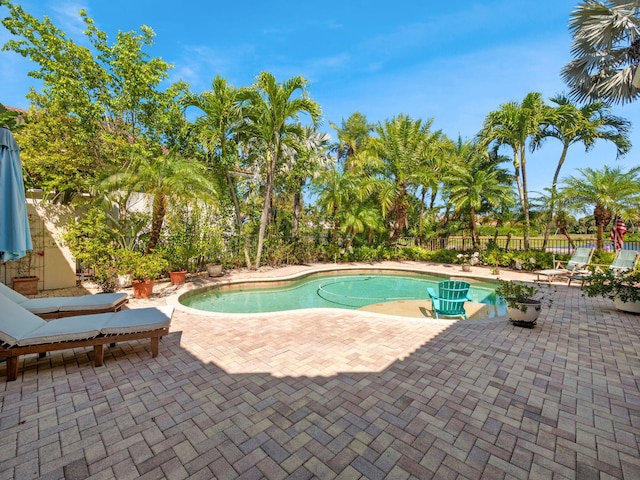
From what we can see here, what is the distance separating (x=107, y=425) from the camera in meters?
2.74

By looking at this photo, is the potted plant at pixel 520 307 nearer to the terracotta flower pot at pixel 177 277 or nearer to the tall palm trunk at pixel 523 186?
the terracotta flower pot at pixel 177 277

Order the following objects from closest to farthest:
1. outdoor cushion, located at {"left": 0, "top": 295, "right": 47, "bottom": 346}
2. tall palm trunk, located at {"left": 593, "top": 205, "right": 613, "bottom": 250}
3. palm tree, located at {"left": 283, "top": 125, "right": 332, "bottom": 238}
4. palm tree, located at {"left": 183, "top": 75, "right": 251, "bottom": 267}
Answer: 1. outdoor cushion, located at {"left": 0, "top": 295, "right": 47, "bottom": 346}
2. palm tree, located at {"left": 183, "top": 75, "right": 251, "bottom": 267}
3. tall palm trunk, located at {"left": 593, "top": 205, "right": 613, "bottom": 250}
4. palm tree, located at {"left": 283, "top": 125, "right": 332, "bottom": 238}

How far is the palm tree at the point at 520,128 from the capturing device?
13.4m

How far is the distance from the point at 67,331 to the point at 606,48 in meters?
19.2

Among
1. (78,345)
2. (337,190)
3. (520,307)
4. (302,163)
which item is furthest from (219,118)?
→ (520,307)

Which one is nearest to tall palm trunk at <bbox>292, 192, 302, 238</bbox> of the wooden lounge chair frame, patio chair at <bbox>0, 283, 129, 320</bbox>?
patio chair at <bbox>0, 283, 129, 320</bbox>

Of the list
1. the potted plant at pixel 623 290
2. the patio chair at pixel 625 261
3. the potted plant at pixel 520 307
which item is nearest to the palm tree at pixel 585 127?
the patio chair at pixel 625 261

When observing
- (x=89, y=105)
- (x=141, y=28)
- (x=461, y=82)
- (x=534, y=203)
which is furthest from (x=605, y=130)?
(x=89, y=105)

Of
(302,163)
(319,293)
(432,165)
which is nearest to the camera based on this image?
(319,293)

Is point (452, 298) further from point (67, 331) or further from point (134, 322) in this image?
point (67, 331)

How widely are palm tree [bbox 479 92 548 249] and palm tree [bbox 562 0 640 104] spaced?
1.85 meters

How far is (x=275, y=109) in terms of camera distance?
11867 millimetres

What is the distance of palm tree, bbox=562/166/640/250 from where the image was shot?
11461 millimetres

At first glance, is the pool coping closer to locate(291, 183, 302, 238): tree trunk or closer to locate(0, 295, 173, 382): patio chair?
locate(0, 295, 173, 382): patio chair
